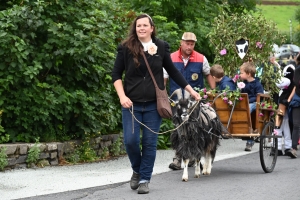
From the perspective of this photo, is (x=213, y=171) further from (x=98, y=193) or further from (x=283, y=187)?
(x=98, y=193)

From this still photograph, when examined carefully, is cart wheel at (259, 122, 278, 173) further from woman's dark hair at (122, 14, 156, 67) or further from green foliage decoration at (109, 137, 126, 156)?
woman's dark hair at (122, 14, 156, 67)

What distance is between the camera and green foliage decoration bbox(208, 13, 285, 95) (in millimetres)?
17078

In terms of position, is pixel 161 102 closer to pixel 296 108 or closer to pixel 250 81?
pixel 250 81

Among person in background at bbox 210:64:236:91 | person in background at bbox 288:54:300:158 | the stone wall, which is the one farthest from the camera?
person in background at bbox 288:54:300:158

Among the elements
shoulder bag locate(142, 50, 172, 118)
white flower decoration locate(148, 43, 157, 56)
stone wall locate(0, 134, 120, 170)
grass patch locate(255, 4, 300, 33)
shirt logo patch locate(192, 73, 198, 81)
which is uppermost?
grass patch locate(255, 4, 300, 33)

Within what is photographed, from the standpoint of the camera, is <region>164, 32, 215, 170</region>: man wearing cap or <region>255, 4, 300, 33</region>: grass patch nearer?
<region>164, 32, 215, 170</region>: man wearing cap

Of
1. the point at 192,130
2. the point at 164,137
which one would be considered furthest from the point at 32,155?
the point at 164,137

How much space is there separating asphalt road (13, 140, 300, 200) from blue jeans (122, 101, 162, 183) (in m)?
0.36

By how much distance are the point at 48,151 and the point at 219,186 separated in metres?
2.99

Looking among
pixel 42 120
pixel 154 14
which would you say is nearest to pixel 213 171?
pixel 42 120

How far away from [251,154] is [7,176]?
538 centimetres

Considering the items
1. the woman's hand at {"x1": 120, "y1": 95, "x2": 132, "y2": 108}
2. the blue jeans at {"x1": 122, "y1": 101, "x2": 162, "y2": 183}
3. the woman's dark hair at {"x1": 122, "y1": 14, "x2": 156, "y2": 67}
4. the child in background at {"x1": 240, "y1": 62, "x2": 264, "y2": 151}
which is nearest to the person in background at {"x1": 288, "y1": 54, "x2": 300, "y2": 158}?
the child in background at {"x1": 240, "y1": 62, "x2": 264, "y2": 151}

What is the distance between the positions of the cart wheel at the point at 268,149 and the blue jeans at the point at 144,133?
264 centimetres

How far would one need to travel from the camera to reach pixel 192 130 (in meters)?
10.7
